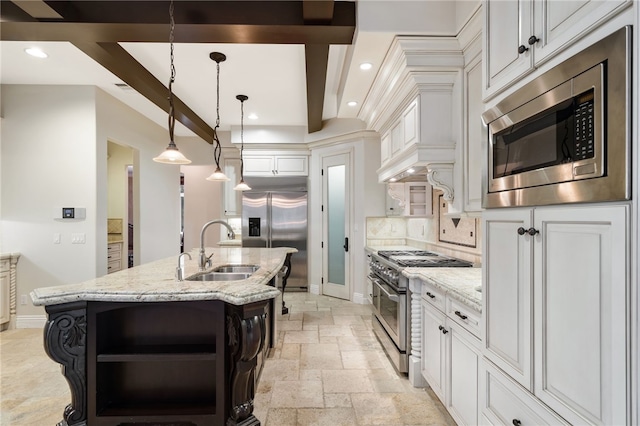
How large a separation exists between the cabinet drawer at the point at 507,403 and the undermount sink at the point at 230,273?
175cm

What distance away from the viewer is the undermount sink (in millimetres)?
2591

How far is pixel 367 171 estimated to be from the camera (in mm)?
4977

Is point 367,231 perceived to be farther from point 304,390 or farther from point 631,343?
point 631,343

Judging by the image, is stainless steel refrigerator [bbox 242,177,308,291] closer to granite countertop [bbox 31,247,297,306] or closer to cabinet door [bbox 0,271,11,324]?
cabinet door [bbox 0,271,11,324]

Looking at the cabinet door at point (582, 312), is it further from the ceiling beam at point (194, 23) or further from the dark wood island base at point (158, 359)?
the ceiling beam at point (194, 23)

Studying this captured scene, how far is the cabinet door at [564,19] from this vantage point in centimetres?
90

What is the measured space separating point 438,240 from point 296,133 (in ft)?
10.6

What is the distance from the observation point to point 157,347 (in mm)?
1788

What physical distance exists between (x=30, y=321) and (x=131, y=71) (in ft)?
10.6

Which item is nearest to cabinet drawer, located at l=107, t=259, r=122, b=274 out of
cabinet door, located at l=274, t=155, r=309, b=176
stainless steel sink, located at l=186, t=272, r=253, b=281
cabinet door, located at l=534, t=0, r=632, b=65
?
cabinet door, located at l=274, t=155, r=309, b=176

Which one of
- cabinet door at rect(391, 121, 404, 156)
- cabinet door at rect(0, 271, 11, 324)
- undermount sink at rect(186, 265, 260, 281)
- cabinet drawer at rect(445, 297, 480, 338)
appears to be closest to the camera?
cabinet drawer at rect(445, 297, 480, 338)

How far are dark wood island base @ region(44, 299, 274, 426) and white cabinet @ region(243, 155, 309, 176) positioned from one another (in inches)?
168

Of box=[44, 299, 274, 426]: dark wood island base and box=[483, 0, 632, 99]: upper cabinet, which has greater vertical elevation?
box=[483, 0, 632, 99]: upper cabinet

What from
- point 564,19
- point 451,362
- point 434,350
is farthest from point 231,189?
point 564,19
